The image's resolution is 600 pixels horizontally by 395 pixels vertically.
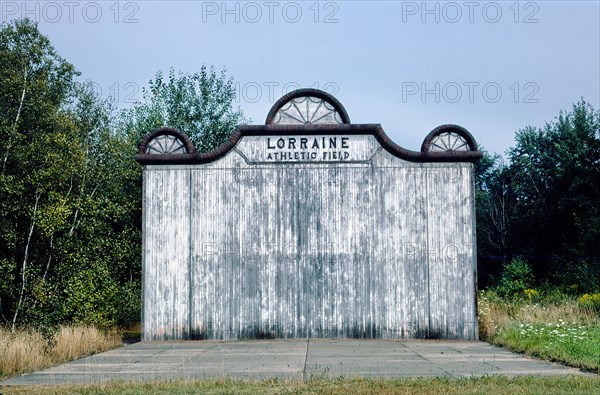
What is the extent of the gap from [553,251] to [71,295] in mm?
33299

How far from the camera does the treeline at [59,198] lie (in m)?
26.7

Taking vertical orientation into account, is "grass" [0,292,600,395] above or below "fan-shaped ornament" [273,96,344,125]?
below

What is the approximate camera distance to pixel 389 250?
2200 centimetres

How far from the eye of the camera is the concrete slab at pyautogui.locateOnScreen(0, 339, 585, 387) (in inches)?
520

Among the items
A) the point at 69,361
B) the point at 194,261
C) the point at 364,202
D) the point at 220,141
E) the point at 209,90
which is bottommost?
the point at 69,361

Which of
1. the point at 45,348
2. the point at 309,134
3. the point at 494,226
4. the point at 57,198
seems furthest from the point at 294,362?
the point at 494,226

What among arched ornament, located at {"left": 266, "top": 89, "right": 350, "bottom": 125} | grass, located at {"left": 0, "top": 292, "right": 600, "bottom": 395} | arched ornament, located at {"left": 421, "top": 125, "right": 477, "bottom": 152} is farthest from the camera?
arched ornament, located at {"left": 266, "top": 89, "right": 350, "bottom": 125}

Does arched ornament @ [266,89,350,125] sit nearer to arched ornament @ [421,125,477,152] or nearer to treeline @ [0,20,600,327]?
arched ornament @ [421,125,477,152]

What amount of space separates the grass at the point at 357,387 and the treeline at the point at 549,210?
89.8ft

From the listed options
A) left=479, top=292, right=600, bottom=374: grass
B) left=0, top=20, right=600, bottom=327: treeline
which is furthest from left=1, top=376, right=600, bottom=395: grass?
left=0, top=20, right=600, bottom=327: treeline

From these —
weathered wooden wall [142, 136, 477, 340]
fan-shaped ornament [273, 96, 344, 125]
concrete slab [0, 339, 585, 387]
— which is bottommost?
concrete slab [0, 339, 585, 387]

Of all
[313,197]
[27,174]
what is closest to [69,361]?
[313,197]

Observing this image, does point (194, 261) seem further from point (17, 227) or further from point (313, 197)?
point (17, 227)

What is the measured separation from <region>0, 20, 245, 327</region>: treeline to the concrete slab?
556cm
